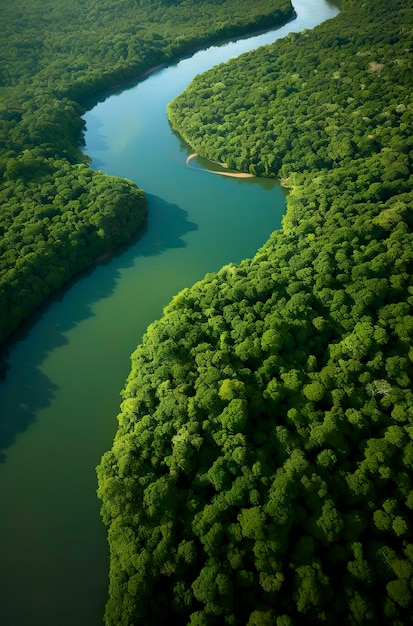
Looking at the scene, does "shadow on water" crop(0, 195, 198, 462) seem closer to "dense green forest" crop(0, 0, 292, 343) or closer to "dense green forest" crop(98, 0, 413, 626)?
"dense green forest" crop(0, 0, 292, 343)

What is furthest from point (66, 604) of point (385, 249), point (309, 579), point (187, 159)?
point (187, 159)

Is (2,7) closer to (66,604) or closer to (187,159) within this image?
(187,159)

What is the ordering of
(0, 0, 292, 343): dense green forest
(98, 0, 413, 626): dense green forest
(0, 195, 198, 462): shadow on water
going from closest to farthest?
(98, 0, 413, 626): dense green forest < (0, 195, 198, 462): shadow on water < (0, 0, 292, 343): dense green forest

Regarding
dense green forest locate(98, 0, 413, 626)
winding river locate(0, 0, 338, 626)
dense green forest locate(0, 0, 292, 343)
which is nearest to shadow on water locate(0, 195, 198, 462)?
winding river locate(0, 0, 338, 626)

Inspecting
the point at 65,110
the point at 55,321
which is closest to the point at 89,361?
the point at 55,321

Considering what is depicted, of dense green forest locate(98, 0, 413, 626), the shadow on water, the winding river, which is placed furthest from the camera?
the shadow on water
